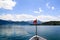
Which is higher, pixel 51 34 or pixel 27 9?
pixel 27 9

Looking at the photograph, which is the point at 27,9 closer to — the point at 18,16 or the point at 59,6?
the point at 18,16

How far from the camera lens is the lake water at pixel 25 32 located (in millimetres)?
3225

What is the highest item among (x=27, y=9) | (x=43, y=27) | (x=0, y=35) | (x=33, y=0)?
(x=33, y=0)

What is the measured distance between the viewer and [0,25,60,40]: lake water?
322 cm

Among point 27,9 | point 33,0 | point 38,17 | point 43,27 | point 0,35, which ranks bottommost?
point 0,35

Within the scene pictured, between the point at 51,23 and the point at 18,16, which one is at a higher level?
the point at 18,16

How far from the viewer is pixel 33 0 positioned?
3.19 m

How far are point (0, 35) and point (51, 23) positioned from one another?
1471 millimetres

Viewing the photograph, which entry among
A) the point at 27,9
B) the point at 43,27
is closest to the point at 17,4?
the point at 27,9

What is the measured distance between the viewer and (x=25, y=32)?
329cm

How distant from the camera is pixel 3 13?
10.6ft

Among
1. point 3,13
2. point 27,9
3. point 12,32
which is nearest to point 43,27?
point 27,9

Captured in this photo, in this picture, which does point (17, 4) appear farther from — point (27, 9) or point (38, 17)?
point (38, 17)

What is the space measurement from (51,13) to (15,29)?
3.61 ft
